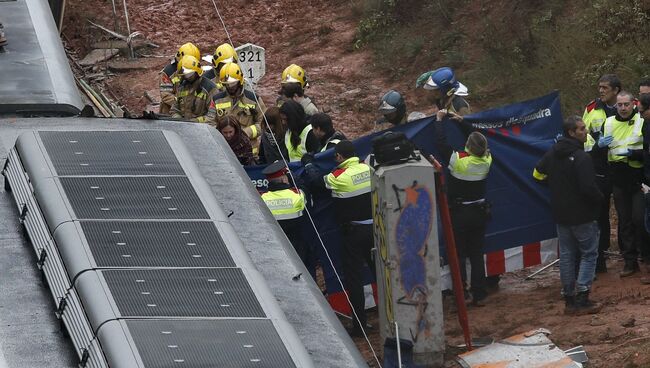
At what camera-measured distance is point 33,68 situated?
1110 cm

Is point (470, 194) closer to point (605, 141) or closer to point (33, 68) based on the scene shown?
point (605, 141)

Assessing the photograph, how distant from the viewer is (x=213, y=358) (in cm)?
622

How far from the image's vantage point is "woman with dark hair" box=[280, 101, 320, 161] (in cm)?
1263

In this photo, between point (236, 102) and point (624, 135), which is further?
point (236, 102)

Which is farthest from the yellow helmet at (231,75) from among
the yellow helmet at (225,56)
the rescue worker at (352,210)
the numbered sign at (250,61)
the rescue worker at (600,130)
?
the rescue worker at (600,130)

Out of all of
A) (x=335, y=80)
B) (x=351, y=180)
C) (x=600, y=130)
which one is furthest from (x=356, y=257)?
(x=335, y=80)

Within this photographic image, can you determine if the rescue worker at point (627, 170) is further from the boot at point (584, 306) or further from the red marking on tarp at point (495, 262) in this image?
the red marking on tarp at point (495, 262)

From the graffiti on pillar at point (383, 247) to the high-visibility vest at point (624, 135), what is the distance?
A: 8.68 ft

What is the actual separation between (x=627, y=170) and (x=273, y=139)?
3240 mm

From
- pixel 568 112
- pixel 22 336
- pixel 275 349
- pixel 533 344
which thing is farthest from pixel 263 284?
pixel 568 112

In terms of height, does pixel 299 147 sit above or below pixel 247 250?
below

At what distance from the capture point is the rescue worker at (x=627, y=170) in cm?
1205

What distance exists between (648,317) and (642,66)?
5841 mm

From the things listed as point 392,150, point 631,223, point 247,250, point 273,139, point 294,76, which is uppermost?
point 247,250
